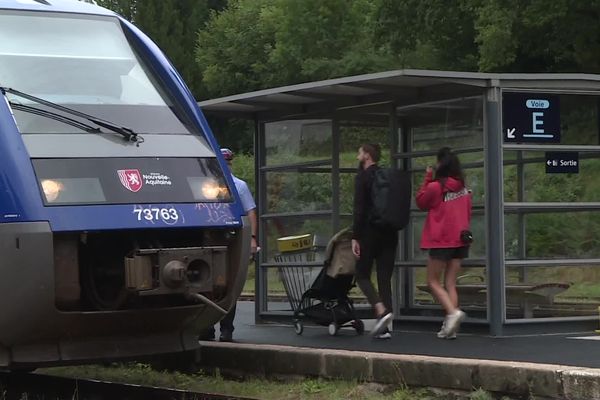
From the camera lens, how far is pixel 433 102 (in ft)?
34.5

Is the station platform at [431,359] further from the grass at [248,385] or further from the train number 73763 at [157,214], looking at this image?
the train number 73763 at [157,214]

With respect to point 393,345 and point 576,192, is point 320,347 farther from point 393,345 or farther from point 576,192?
point 576,192

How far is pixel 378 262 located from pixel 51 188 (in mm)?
3790

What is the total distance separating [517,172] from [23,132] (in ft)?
17.0

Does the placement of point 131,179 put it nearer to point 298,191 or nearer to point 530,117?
point 530,117

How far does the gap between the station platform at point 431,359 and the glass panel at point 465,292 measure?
343mm

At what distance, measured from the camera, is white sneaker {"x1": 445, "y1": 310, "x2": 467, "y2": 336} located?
371 inches

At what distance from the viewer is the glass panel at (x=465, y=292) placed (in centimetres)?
1020

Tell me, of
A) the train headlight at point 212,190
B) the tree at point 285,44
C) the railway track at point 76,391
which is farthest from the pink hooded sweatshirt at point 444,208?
the tree at point 285,44

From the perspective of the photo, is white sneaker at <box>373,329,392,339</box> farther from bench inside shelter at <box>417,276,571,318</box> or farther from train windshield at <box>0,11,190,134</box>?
train windshield at <box>0,11,190,134</box>

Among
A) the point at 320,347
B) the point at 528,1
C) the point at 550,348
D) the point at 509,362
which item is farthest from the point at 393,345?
the point at 528,1

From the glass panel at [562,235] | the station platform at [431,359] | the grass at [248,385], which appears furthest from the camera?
the glass panel at [562,235]

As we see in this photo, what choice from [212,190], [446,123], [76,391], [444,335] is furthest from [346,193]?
[212,190]

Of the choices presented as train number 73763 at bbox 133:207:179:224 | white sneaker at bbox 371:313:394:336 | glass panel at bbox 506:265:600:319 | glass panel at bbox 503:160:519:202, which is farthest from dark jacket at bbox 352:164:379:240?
train number 73763 at bbox 133:207:179:224
